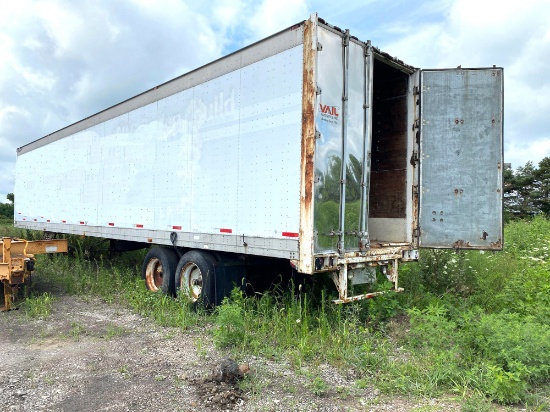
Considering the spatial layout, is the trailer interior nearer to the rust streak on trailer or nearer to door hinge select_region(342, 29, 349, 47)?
door hinge select_region(342, 29, 349, 47)

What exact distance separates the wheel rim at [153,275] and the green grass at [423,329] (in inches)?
7.8

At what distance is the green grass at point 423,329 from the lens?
12.9 feet

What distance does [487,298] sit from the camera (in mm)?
6418

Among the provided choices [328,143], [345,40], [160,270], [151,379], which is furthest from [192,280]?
[345,40]

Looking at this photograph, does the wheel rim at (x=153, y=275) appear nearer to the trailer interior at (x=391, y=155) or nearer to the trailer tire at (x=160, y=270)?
the trailer tire at (x=160, y=270)

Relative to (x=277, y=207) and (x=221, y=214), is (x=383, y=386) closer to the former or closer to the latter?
(x=277, y=207)

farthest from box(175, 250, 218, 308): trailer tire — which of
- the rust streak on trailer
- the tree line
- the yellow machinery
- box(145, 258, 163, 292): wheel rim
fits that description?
the tree line

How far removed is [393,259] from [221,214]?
8.03ft

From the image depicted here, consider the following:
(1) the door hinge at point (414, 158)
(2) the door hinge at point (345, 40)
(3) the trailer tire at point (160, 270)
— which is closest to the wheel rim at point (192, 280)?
(3) the trailer tire at point (160, 270)

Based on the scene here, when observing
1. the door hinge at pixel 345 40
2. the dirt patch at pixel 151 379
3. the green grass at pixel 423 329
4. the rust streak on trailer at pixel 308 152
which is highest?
the door hinge at pixel 345 40

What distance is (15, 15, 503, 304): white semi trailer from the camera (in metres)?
4.97

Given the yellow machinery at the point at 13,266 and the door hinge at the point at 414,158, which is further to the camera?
the yellow machinery at the point at 13,266

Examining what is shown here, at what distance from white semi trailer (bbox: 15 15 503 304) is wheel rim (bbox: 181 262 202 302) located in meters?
0.02

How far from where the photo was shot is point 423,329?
4777 millimetres
